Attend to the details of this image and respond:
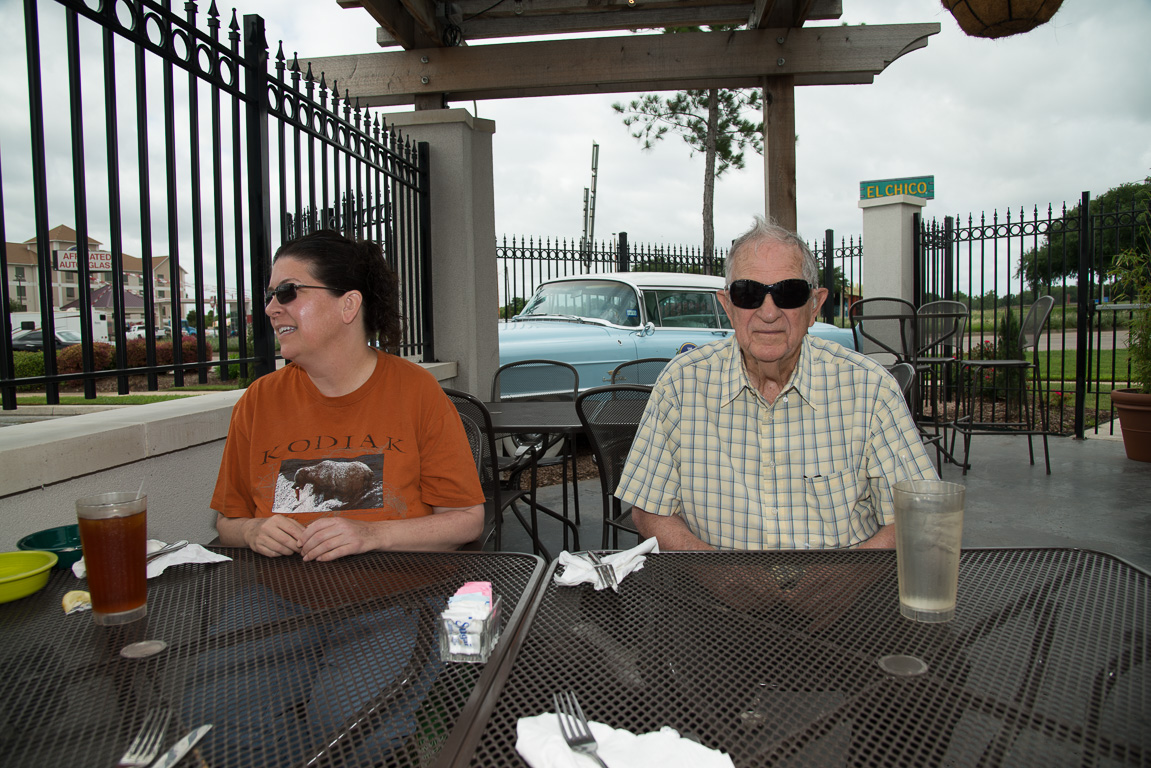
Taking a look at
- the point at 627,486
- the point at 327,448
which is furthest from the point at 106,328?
the point at 627,486

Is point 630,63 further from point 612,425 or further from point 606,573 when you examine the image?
point 606,573

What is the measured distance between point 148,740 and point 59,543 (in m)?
0.76

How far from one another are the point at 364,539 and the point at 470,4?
458 cm

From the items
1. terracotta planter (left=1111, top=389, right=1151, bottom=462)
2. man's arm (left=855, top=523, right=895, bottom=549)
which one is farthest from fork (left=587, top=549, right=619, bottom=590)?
terracotta planter (left=1111, top=389, right=1151, bottom=462)

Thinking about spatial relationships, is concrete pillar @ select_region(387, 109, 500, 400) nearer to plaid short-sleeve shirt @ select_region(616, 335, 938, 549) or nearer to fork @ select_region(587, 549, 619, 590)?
plaid short-sleeve shirt @ select_region(616, 335, 938, 549)

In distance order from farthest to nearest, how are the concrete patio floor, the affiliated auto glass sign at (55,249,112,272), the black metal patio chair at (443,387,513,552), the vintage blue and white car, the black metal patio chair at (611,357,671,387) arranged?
the vintage blue and white car → the black metal patio chair at (611,357,671,387) → the concrete patio floor → the black metal patio chair at (443,387,513,552) → the affiliated auto glass sign at (55,249,112,272)

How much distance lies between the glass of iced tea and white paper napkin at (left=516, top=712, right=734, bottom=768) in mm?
667

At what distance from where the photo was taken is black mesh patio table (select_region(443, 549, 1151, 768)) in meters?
0.70

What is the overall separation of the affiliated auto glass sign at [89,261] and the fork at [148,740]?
5.66 feet

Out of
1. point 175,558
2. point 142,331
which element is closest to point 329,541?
point 175,558

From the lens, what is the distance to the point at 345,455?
1644mm

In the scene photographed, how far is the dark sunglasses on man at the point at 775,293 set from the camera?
1714 millimetres

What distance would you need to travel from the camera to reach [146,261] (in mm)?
2252

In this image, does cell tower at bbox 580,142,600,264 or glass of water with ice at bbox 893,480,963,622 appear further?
cell tower at bbox 580,142,600,264
